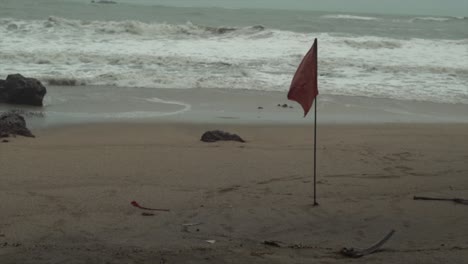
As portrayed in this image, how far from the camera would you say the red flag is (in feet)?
14.4

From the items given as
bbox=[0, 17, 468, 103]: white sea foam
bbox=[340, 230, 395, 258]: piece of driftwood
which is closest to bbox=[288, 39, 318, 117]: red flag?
bbox=[340, 230, 395, 258]: piece of driftwood

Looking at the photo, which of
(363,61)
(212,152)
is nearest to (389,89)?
(363,61)

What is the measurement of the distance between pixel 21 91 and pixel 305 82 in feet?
21.4

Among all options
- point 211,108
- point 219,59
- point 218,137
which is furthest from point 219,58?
point 218,137

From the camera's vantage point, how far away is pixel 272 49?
68.0 feet

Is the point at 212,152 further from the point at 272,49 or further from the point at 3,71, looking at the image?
the point at 272,49

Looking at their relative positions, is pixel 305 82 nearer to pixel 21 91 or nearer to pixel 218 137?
pixel 218 137

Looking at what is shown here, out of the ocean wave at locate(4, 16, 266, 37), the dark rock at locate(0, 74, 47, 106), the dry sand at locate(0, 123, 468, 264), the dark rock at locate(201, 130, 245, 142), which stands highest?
the ocean wave at locate(4, 16, 266, 37)

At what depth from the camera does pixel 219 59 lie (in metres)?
17.0

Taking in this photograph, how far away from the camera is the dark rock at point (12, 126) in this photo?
22.7ft

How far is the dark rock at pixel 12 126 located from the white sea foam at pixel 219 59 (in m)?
5.02

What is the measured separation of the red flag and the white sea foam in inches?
303

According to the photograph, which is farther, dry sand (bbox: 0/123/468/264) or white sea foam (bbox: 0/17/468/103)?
white sea foam (bbox: 0/17/468/103)

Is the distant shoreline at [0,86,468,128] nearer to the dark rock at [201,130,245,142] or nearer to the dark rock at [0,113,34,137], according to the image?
the dark rock at [0,113,34,137]
